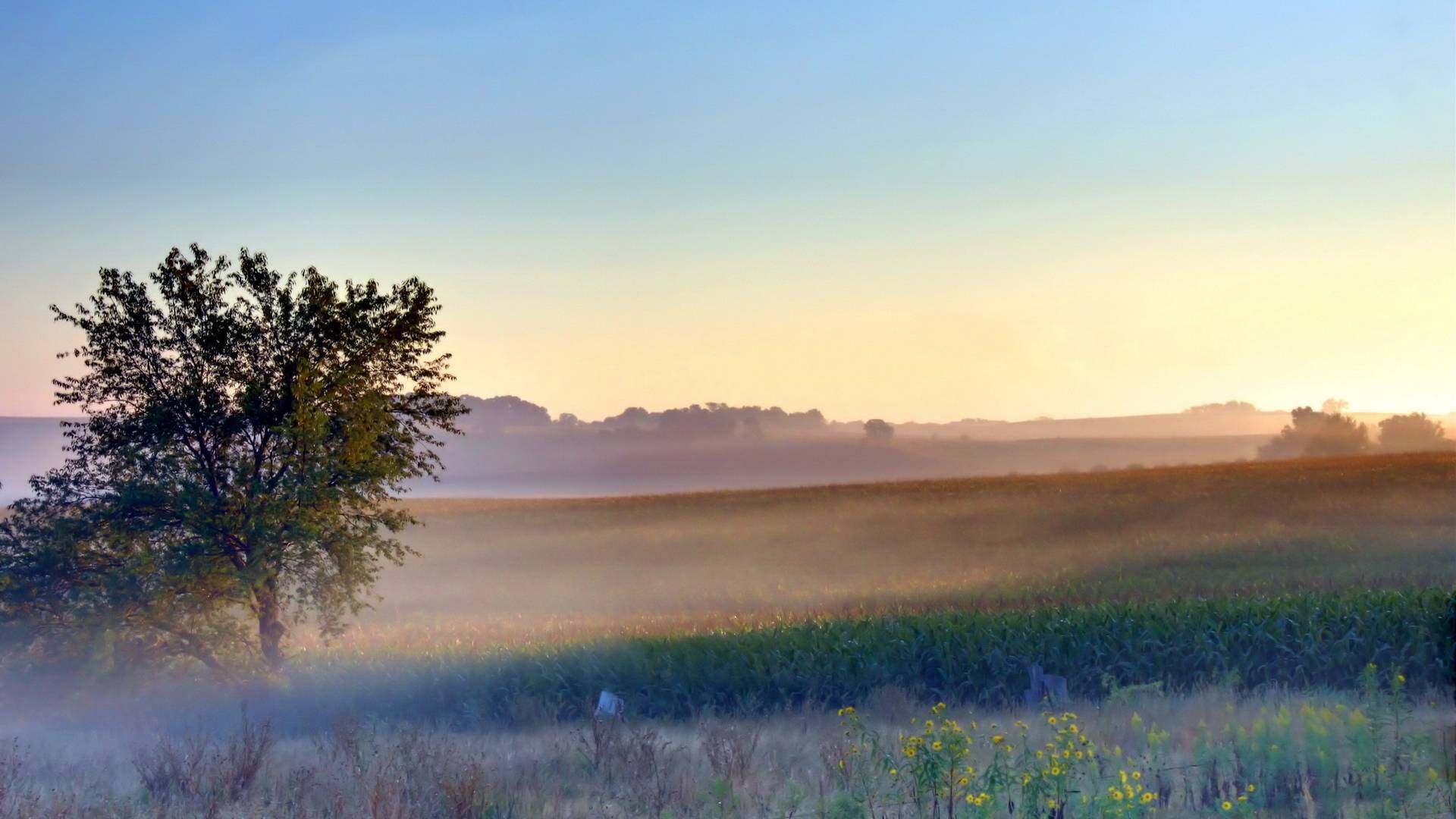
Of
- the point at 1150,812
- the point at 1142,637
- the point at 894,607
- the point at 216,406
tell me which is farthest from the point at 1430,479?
the point at 216,406

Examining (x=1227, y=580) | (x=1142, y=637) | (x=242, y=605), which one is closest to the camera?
(x=1142, y=637)

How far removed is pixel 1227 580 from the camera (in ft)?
102

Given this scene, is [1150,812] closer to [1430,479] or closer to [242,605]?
[242,605]

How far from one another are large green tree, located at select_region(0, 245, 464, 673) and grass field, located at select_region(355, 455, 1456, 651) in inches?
180

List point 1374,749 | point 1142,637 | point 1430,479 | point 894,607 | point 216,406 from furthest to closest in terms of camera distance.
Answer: point 1430,479 → point 894,607 → point 216,406 → point 1142,637 → point 1374,749

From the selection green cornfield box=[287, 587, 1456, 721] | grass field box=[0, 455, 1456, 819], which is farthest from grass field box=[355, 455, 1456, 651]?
green cornfield box=[287, 587, 1456, 721]

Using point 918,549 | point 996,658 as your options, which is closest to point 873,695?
point 996,658

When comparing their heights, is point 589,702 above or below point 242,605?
below

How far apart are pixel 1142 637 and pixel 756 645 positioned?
681 cm

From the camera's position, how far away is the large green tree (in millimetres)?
21000

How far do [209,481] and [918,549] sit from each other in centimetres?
2954

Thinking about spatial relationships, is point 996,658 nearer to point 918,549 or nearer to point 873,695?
point 873,695

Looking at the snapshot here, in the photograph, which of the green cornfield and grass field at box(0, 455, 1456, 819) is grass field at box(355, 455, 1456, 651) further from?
the green cornfield

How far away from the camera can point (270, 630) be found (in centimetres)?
2308
